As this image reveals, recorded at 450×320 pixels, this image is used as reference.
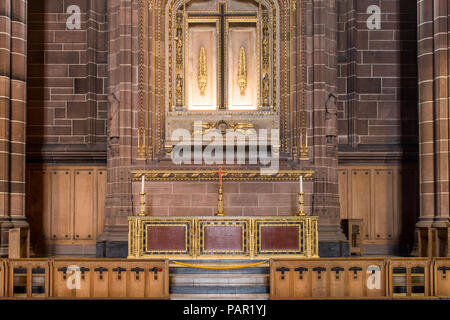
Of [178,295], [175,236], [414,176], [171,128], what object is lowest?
[178,295]

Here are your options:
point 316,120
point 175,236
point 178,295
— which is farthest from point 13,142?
point 316,120

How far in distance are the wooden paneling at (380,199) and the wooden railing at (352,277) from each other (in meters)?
5.46

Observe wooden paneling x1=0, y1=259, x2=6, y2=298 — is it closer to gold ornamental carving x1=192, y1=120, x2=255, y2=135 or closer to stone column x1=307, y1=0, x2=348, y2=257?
gold ornamental carving x1=192, y1=120, x2=255, y2=135

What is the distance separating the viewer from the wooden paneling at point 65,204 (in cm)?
1404

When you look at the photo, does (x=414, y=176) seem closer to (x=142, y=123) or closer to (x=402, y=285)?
(x=402, y=285)

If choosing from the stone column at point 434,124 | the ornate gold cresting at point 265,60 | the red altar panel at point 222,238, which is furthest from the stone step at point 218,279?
the ornate gold cresting at point 265,60

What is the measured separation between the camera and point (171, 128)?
546 inches

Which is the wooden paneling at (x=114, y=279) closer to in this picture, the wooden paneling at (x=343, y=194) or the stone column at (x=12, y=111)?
the stone column at (x=12, y=111)

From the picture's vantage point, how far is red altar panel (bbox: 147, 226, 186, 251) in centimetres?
1120

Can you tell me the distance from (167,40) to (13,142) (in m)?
4.68

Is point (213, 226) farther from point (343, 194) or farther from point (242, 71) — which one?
point (242, 71)

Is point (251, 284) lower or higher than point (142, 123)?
lower

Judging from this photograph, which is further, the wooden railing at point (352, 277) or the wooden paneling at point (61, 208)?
the wooden paneling at point (61, 208)
